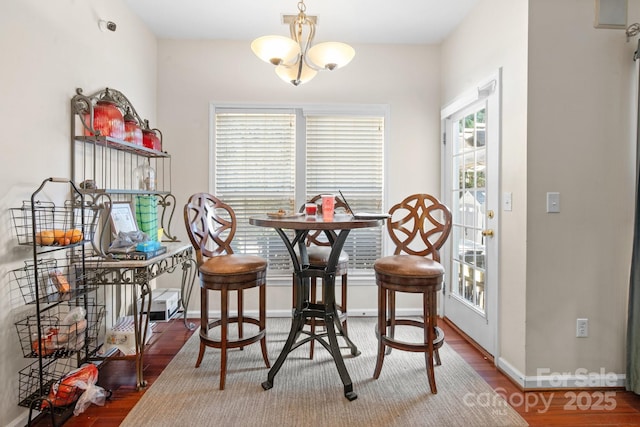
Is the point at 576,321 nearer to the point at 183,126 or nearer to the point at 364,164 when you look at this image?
the point at 364,164

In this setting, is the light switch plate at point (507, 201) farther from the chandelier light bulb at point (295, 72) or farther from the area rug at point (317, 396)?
the chandelier light bulb at point (295, 72)

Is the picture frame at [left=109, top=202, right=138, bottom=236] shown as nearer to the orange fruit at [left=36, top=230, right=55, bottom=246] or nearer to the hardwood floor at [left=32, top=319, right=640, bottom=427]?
the orange fruit at [left=36, top=230, right=55, bottom=246]

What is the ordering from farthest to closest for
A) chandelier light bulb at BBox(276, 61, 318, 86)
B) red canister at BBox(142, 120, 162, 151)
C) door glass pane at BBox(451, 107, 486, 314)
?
red canister at BBox(142, 120, 162, 151) < door glass pane at BBox(451, 107, 486, 314) < chandelier light bulb at BBox(276, 61, 318, 86)

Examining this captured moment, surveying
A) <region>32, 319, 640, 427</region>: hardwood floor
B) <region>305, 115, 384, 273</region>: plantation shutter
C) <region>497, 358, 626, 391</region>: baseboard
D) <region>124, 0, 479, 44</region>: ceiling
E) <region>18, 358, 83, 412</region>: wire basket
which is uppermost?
<region>124, 0, 479, 44</region>: ceiling

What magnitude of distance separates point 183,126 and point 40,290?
2015mm

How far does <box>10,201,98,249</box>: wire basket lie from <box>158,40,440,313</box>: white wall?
1.33m

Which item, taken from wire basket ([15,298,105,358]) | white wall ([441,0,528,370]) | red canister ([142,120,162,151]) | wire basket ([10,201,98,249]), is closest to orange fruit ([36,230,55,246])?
wire basket ([10,201,98,249])

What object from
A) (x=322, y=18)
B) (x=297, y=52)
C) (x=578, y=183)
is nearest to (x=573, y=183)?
(x=578, y=183)

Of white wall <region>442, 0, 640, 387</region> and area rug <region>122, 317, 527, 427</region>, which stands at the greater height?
white wall <region>442, 0, 640, 387</region>

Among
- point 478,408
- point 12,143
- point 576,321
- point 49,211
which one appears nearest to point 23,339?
point 49,211

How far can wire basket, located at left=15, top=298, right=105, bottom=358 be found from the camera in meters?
1.74

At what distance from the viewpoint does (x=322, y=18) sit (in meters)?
2.98

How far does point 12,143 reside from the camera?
1719 mm

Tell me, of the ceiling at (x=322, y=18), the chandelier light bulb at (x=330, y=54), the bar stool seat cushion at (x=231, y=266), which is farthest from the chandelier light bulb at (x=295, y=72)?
the bar stool seat cushion at (x=231, y=266)
